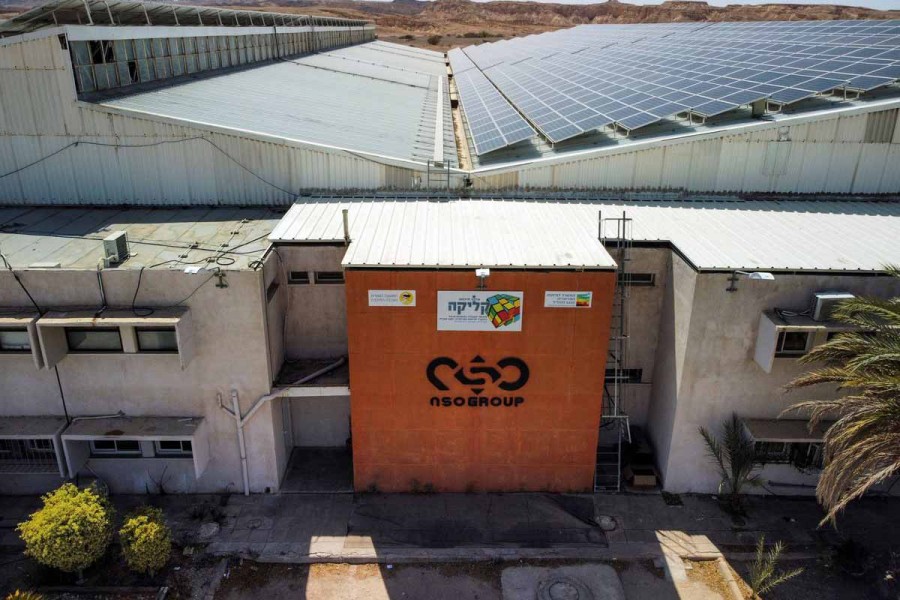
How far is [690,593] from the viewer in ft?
48.3

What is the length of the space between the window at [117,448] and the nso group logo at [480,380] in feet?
27.9

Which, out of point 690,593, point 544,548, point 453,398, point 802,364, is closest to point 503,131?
point 453,398

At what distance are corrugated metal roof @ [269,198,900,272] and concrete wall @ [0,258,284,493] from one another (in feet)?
8.46

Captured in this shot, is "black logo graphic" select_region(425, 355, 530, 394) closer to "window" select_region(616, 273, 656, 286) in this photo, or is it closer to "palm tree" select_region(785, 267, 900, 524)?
"window" select_region(616, 273, 656, 286)

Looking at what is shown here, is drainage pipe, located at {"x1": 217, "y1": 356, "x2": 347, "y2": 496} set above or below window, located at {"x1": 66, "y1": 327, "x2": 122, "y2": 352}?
below

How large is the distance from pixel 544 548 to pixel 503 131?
14669mm

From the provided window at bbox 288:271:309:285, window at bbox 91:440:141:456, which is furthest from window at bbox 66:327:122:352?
window at bbox 288:271:309:285

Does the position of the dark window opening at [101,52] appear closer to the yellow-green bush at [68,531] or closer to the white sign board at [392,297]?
the white sign board at [392,297]

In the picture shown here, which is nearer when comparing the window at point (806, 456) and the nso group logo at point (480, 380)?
the nso group logo at point (480, 380)

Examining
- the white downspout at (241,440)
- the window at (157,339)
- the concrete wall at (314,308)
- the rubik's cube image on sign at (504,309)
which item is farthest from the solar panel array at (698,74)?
the window at (157,339)

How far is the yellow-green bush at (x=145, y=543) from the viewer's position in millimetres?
14300

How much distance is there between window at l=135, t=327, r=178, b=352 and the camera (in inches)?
634

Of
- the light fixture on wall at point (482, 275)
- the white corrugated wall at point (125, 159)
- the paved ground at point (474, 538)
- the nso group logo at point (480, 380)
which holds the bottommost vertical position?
the paved ground at point (474, 538)

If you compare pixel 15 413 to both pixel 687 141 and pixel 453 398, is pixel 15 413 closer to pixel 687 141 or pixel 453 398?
pixel 453 398
